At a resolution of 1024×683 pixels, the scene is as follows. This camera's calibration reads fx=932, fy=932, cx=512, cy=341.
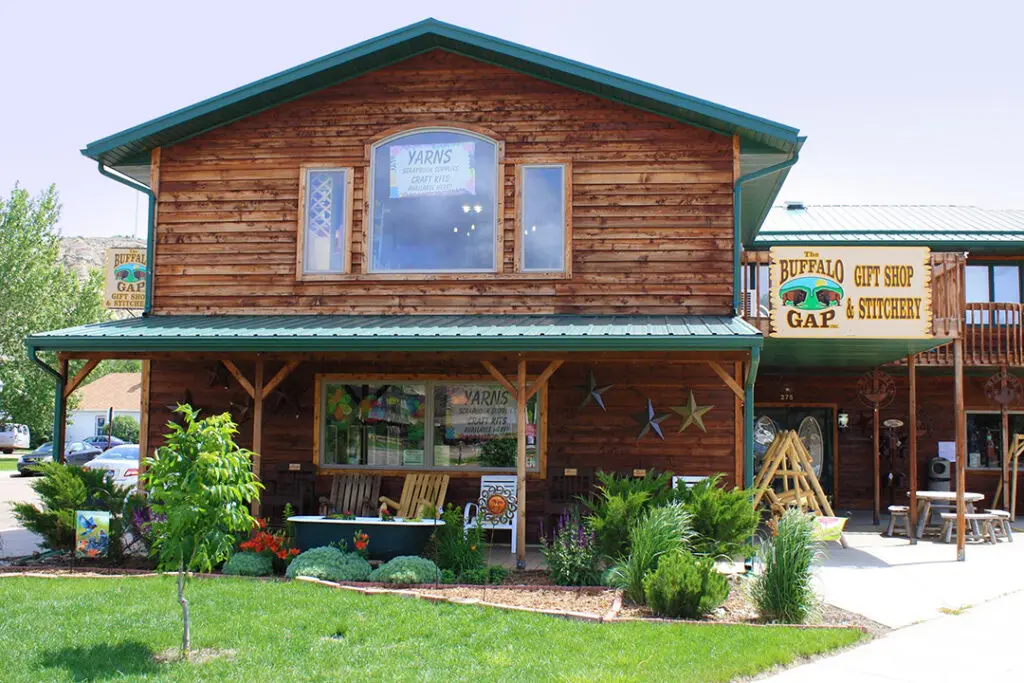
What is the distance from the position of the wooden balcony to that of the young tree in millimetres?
7429

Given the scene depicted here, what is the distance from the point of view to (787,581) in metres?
8.01

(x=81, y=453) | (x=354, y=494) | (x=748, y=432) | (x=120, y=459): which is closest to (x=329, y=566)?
(x=354, y=494)

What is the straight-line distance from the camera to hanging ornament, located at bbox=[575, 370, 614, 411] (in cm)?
1213

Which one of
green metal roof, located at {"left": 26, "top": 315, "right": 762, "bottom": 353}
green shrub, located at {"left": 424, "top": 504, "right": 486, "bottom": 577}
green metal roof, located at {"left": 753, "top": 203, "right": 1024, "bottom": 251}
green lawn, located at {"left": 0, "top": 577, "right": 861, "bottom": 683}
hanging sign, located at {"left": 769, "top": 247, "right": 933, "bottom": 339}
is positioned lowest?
green lawn, located at {"left": 0, "top": 577, "right": 861, "bottom": 683}

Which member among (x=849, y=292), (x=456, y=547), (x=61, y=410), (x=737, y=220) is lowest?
(x=456, y=547)

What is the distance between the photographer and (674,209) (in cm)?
1213

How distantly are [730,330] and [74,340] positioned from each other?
7.63 metres

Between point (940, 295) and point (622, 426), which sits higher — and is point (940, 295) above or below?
above

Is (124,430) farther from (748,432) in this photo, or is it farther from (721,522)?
(721,522)

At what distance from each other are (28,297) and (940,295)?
3317 cm

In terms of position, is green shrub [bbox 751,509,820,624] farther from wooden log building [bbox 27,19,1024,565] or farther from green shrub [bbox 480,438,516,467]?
green shrub [bbox 480,438,516,467]

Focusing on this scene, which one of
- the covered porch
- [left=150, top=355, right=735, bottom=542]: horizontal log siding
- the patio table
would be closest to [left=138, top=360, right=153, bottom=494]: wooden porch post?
the covered porch

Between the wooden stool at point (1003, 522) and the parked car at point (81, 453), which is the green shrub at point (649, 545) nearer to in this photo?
the wooden stool at point (1003, 522)

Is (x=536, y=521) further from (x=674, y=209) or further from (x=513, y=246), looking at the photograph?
(x=674, y=209)
